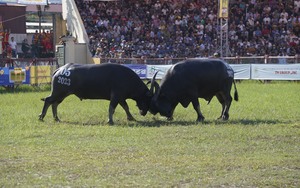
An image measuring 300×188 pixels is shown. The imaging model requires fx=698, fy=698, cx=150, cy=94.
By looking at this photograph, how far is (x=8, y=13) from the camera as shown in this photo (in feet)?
128

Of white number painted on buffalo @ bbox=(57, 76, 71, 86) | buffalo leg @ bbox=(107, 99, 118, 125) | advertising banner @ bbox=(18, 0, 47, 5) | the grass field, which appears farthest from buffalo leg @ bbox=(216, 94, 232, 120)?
advertising banner @ bbox=(18, 0, 47, 5)

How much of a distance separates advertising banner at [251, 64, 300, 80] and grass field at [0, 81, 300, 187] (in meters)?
11.9

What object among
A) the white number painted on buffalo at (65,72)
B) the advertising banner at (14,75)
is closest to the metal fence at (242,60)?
the advertising banner at (14,75)

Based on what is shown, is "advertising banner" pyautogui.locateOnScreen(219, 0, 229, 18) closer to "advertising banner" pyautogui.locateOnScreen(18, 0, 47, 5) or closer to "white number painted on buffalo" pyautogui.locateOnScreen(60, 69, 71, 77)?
"advertising banner" pyautogui.locateOnScreen(18, 0, 47, 5)

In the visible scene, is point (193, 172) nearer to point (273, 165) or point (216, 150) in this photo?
point (273, 165)

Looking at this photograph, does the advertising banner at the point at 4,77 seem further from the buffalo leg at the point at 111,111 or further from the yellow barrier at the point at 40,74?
the buffalo leg at the point at 111,111

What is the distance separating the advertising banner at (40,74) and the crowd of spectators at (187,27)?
325 inches

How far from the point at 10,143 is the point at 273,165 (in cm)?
504

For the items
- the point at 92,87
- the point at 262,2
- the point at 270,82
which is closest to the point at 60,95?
the point at 92,87

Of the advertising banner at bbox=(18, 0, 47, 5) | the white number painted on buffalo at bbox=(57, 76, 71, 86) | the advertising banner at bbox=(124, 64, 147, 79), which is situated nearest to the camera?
the white number painted on buffalo at bbox=(57, 76, 71, 86)

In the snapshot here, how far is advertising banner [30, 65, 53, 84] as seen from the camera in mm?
29497

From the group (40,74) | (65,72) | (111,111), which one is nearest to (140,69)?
(40,74)

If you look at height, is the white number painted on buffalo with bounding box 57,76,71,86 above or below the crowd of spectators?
below

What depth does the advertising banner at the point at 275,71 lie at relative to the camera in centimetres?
3125
